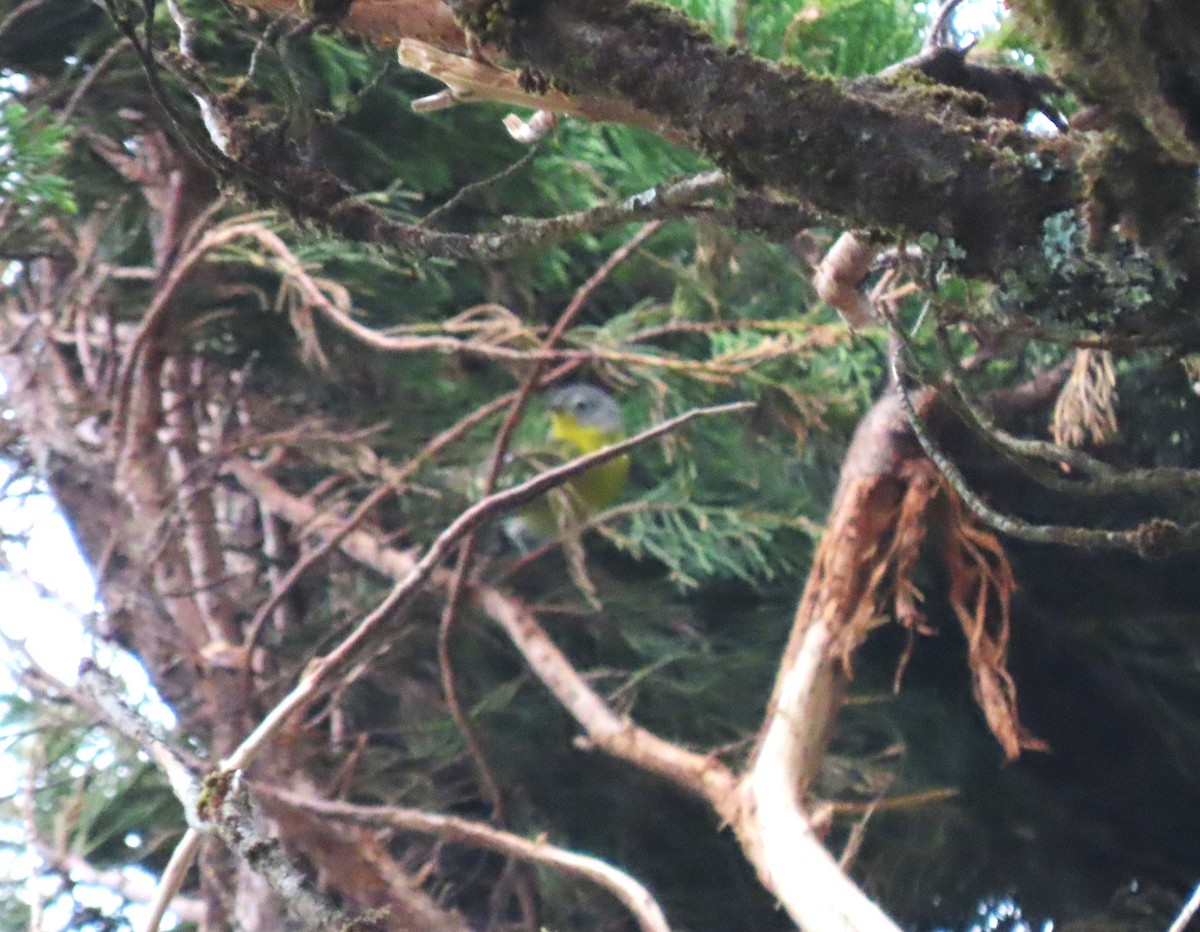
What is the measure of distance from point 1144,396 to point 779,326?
1.63 ft

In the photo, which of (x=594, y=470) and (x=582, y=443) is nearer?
(x=594, y=470)

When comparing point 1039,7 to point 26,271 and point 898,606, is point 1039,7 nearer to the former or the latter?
point 898,606

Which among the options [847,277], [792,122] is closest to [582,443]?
[847,277]

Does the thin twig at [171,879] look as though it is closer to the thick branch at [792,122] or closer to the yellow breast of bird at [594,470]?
the thick branch at [792,122]

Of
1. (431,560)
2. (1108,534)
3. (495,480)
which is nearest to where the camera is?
(1108,534)

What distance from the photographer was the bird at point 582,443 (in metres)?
2.58

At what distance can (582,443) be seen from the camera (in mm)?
2799

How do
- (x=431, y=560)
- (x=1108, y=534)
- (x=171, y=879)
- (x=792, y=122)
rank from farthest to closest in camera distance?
(x=431, y=560) → (x=171, y=879) → (x=1108, y=534) → (x=792, y=122)

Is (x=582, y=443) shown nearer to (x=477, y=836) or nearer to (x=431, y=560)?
(x=477, y=836)

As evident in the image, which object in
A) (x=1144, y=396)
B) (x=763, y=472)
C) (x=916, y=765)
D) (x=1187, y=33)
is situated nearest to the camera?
(x=1187, y=33)

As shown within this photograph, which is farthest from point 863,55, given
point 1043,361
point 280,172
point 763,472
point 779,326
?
point 763,472

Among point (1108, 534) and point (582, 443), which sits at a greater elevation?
point (1108, 534)

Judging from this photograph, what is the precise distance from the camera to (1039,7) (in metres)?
0.42

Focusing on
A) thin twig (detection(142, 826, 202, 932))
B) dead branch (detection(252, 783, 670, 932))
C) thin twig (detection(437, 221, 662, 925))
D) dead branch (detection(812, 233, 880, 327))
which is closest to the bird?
thin twig (detection(437, 221, 662, 925))
